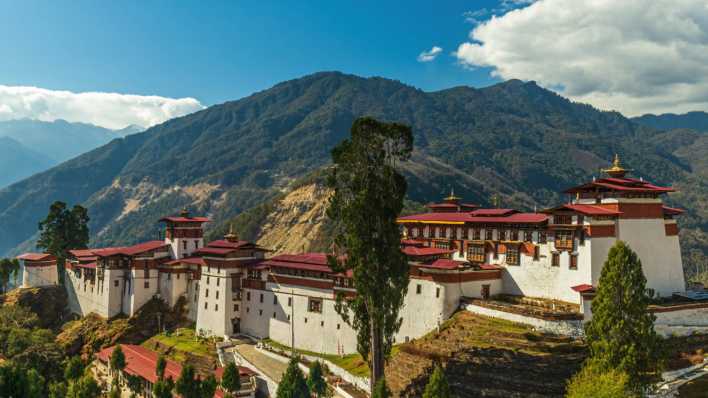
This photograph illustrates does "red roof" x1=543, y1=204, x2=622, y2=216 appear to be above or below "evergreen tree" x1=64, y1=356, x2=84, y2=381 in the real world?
above

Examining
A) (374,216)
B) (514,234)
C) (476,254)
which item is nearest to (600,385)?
(374,216)

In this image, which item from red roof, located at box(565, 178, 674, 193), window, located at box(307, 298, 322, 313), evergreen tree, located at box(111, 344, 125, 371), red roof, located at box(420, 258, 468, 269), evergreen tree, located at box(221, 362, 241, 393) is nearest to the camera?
evergreen tree, located at box(221, 362, 241, 393)

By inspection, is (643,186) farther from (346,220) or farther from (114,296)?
(114,296)

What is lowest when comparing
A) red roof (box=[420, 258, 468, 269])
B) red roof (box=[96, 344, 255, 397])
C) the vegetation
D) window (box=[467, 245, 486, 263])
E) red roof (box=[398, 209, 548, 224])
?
red roof (box=[96, 344, 255, 397])

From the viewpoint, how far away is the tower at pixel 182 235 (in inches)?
3174

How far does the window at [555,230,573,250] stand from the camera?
50625 mm

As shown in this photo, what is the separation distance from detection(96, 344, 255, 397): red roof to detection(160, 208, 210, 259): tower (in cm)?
1629

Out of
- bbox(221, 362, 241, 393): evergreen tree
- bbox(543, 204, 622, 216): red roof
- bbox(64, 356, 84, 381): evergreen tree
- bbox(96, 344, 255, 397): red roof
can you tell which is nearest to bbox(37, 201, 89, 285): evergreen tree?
bbox(96, 344, 255, 397): red roof

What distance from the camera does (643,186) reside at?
52.7 metres

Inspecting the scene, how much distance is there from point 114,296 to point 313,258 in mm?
33047

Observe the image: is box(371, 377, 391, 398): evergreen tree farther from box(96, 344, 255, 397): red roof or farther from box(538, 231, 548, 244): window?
box(538, 231, 548, 244): window

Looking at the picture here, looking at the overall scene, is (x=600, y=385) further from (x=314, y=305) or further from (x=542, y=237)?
(x=314, y=305)

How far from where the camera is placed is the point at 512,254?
5600 centimetres

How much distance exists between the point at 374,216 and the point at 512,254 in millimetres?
19027
